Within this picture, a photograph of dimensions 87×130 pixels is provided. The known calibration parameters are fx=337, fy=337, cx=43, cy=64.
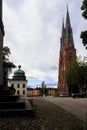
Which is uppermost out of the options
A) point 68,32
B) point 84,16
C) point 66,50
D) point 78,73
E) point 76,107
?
point 68,32

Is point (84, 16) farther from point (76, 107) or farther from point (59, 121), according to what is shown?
point (59, 121)

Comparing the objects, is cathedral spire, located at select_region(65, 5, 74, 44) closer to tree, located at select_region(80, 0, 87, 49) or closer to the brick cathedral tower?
the brick cathedral tower

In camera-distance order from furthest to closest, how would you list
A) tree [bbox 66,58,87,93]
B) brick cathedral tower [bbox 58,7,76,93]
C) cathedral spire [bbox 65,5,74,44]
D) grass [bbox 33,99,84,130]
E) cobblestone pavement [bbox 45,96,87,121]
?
cathedral spire [bbox 65,5,74,44] < brick cathedral tower [bbox 58,7,76,93] < tree [bbox 66,58,87,93] < cobblestone pavement [bbox 45,96,87,121] < grass [bbox 33,99,84,130]

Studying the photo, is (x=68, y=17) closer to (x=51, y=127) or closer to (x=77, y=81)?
(x=77, y=81)

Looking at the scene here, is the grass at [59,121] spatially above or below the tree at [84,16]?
below

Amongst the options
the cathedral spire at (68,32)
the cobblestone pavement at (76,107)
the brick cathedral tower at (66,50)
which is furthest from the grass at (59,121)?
the cathedral spire at (68,32)

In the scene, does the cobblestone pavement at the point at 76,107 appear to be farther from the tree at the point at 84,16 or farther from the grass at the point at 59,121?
the tree at the point at 84,16

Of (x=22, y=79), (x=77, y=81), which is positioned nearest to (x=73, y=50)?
(x=22, y=79)

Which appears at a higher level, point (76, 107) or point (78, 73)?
point (78, 73)

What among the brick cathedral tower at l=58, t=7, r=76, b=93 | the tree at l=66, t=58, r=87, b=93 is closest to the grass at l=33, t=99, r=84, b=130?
the tree at l=66, t=58, r=87, b=93

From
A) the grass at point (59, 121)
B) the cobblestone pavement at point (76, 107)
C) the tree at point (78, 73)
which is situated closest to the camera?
the grass at point (59, 121)

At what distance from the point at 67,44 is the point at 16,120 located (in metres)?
157

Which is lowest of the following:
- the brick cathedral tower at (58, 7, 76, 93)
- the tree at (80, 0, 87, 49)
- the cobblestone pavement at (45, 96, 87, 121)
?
the cobblestone pavement at (45, 96, 87, 121)

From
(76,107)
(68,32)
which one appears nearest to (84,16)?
(76,107)
